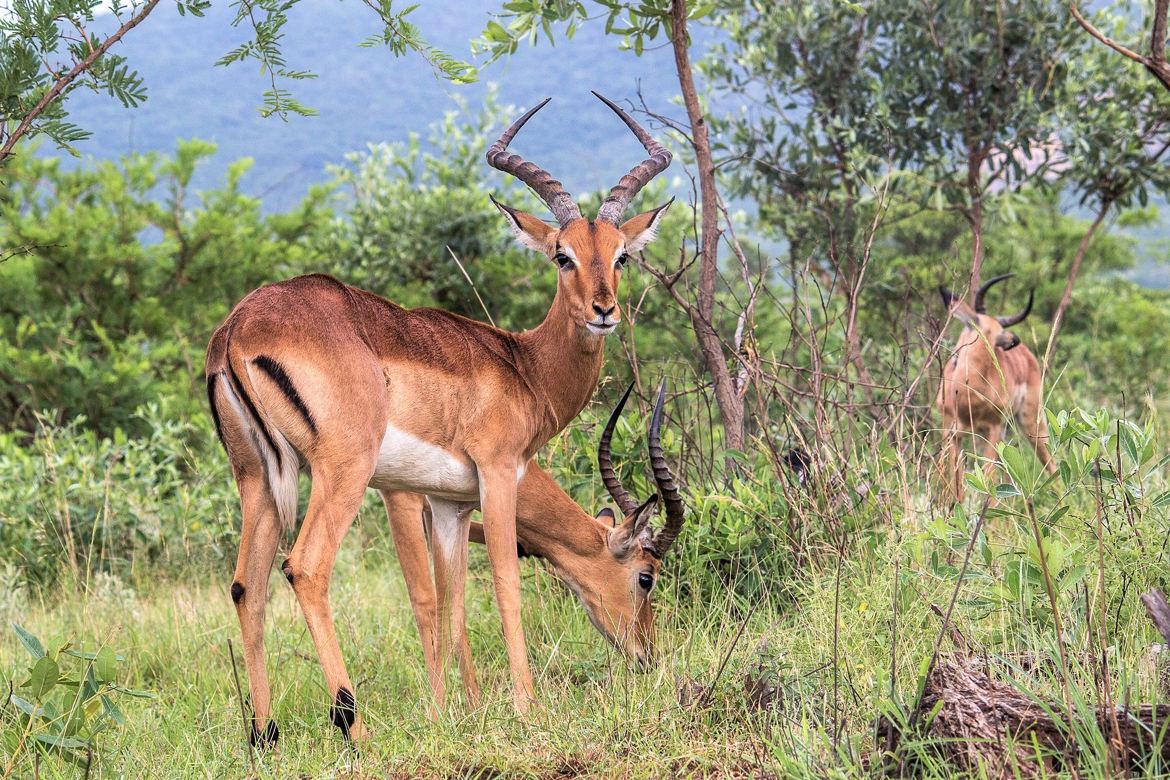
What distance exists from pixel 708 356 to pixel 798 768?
278cm

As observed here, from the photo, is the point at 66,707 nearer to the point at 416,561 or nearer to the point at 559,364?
the point at 416,561

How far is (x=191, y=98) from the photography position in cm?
2939

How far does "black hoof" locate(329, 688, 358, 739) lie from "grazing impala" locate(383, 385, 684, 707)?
3.04 ft

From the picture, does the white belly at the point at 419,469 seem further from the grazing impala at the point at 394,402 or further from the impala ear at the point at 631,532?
the impala ear at the point at 631,532

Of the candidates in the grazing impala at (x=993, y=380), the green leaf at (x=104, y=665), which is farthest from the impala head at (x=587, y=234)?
the grazing impala at (x=993, y=380)

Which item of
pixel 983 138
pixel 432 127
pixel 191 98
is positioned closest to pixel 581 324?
pixel 983 138

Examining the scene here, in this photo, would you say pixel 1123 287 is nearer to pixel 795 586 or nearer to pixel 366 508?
pixel 366 508

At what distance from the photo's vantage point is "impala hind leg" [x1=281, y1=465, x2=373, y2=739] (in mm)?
3594

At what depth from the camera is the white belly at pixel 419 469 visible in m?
4.06

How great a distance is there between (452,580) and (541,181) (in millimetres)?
1554

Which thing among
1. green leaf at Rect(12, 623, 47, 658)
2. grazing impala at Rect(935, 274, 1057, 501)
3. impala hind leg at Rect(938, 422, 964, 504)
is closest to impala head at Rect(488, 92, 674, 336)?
impala hind leg at Rect(938, 422, 964, 504)

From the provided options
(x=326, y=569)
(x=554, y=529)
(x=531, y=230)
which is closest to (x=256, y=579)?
(x=326, y=569)

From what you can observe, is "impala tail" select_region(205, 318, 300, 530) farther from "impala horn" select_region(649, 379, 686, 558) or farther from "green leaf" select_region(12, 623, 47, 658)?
"impala horn" select_region(649, 379, 686, 558)

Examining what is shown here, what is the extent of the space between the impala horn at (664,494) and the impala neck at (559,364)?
286mm
